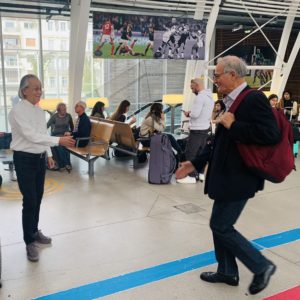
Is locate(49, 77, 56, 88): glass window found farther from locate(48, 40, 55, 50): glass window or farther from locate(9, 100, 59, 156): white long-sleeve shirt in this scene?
locate(9, 100, 59, 156): white long-sleeve shirt

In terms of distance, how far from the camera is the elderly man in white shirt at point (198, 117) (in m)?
5.53

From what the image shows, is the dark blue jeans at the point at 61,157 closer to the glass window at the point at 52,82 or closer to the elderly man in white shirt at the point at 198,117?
the elderly man in white shirt at the point at 198,117

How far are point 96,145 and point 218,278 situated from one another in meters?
4.35

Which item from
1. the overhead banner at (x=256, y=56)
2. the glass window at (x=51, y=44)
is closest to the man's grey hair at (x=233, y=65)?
the glass window at (x=51, y=44)

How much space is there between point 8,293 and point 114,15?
18.6 ft

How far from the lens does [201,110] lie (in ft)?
18.4

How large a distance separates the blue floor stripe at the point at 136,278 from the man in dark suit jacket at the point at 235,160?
24.7 inches

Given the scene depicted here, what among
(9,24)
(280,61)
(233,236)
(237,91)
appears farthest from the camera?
(280,61)

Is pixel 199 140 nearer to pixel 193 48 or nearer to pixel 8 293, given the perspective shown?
pixel 193 48

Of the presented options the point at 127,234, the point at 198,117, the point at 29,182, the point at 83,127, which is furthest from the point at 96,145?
the point at 29,182

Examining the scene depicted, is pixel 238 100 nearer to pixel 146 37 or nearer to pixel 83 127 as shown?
pixel 83 127

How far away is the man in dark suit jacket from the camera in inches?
91.5

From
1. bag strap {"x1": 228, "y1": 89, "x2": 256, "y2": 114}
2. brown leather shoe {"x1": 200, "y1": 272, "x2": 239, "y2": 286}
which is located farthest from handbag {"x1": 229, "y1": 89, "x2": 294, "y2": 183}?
brown leather shoe {"x1": 200, "y1": 272, "x2": 239, "y2": 286}

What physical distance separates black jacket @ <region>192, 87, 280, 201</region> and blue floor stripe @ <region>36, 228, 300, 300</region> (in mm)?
899
